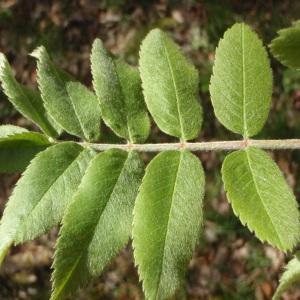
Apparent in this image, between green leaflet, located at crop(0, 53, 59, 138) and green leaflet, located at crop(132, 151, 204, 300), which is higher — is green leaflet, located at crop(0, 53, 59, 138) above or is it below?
above

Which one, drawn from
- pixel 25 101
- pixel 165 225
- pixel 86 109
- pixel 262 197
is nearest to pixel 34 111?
pixel 25 101

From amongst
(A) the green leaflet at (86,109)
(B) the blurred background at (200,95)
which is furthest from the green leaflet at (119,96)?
(B) the blurred background at (200,95)

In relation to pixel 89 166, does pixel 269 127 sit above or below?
below

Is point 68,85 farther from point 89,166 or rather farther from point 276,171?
point 276,171

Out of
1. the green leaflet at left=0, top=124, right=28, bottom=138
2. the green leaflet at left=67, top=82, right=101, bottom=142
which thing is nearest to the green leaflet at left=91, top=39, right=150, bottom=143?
the green leaflet at left=67, top=82, right=101, bottom=142

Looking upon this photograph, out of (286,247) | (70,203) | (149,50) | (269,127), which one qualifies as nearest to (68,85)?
(149,50)

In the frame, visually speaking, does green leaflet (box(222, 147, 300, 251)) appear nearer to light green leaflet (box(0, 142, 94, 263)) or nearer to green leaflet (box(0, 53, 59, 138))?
light green leaflet (box(0, 142, 94, 263))
